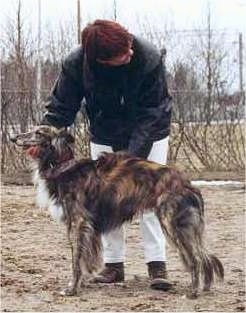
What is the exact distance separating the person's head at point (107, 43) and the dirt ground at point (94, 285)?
187cm

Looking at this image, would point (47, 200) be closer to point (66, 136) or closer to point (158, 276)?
point (66, 136)

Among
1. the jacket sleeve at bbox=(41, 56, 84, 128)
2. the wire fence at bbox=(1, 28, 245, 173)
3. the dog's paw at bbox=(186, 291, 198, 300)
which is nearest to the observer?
the dog's paw at bbox=(186, 291, 198, 300)

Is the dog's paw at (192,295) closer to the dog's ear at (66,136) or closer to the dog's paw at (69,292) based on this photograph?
the dog's paw at (69,292)

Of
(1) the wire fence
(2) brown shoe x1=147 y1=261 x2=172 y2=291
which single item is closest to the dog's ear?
(2) brown shoe x1=147 y1=261 x2=172 y2=291

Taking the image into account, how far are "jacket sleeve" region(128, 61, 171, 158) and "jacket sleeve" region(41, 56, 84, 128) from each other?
54 centimetres

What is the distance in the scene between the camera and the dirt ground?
613cm

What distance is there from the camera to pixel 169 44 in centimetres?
1786

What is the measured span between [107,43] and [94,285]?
79.6 inches

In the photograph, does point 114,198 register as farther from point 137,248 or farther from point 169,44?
point 169,44

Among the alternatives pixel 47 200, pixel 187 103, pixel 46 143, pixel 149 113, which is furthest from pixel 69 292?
pixel 187 103

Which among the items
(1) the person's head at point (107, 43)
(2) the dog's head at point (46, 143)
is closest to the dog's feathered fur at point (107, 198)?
(2) the dog's head at point (46, 143)

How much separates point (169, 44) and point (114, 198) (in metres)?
11.7

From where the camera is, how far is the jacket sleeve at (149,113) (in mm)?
6695

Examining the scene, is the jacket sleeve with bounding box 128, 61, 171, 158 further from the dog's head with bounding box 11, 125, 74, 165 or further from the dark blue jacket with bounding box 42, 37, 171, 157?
the dog's head with bounding box 11, 125, 74, 165
